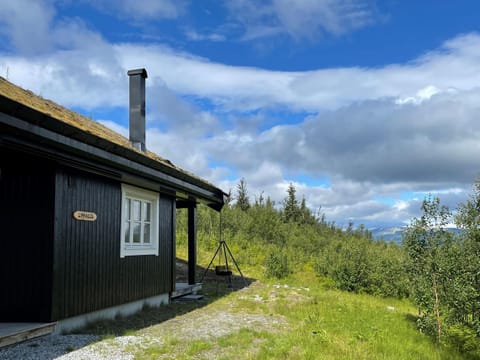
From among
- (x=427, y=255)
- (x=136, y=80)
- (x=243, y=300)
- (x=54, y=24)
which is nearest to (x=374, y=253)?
(x=243, y=300)

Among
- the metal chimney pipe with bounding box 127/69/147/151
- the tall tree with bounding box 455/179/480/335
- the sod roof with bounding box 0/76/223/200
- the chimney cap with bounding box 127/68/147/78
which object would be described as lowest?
the tall tree with bounding box 455/179/480/335

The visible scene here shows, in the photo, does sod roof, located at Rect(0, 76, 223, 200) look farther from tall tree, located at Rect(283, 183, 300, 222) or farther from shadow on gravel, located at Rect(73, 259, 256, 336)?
tall tree, located at Rect(283, 183, 300, 222)

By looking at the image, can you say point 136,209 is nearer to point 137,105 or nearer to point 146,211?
point 146,211

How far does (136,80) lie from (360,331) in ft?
23.8

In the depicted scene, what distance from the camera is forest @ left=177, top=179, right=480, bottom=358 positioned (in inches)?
238

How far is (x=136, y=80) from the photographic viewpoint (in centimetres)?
1009

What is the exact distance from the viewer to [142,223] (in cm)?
859

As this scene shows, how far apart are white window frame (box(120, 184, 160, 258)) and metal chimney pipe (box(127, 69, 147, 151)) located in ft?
5.11

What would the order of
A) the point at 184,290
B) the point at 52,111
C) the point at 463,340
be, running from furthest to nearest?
the point at 184,290 < the point at 463,340 < the point at 52,111

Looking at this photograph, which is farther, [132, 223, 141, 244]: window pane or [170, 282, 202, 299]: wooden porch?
[170, 282, 202, 299]: wooden porch

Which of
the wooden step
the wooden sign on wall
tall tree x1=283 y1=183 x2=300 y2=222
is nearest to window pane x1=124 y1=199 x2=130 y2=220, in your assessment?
the wooden sign on wall

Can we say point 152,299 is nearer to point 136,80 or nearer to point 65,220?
point 65,220

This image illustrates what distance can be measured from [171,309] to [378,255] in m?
8.53

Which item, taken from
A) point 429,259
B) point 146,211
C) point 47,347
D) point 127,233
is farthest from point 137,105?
point 429,259
